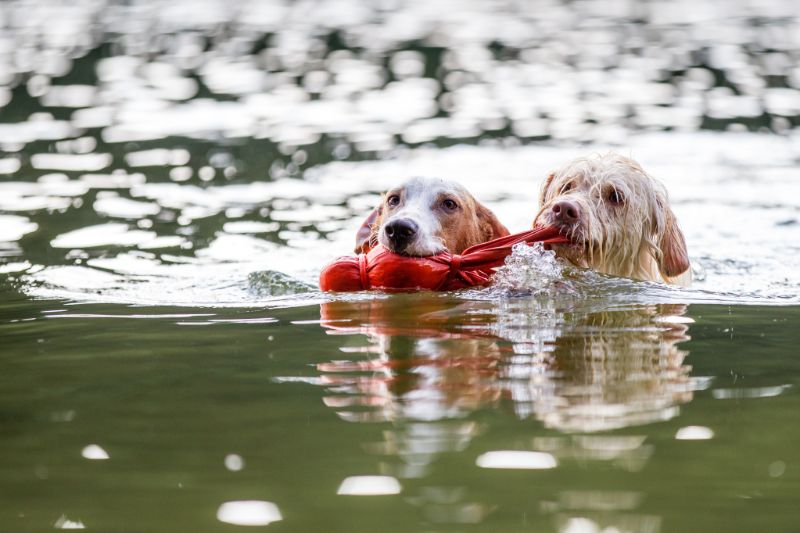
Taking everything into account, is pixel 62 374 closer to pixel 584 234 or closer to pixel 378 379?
pixel 378 379

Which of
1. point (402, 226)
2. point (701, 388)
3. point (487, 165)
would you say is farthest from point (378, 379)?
point (487, 165)

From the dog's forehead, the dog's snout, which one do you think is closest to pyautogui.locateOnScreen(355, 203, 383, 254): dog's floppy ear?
the dog's forehead

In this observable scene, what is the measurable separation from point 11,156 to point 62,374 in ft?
29.7

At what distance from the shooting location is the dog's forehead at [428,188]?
752 cm

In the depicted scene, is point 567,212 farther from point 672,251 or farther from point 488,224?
point 488,224

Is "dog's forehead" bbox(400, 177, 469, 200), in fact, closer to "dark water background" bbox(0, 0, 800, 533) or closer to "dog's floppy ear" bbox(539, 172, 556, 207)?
"dog's floppy ear" bbox(539, 172, 556, 207)

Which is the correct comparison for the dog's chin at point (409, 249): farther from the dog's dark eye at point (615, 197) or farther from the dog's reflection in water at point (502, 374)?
the dog's dark eye at point (615, 197)

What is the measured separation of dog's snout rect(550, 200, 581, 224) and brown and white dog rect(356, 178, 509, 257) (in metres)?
0.85

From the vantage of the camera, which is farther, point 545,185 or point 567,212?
point 545,185

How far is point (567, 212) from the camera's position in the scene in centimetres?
664

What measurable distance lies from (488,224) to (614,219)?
4.20 ft

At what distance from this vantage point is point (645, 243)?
7098mm

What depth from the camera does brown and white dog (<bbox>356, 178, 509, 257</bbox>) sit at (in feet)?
22.5

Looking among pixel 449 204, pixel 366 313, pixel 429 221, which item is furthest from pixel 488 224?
pixel 366 313
